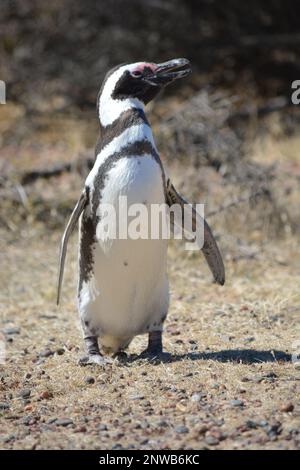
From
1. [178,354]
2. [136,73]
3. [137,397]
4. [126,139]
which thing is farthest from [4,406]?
[136,73]

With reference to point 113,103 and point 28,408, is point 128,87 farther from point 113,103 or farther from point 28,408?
point 28,408

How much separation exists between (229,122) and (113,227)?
212 inches

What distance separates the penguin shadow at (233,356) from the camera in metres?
4.09

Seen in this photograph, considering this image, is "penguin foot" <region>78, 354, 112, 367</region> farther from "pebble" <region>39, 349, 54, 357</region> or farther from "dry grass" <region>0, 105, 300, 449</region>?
"pebble" <region>39, 349, 54, 357</region>

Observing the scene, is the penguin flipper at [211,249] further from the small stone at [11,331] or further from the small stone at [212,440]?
the small stone at [212,440]

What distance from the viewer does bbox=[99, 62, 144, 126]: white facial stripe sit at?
4250mm

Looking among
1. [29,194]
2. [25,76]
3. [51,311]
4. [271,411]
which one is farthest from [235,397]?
[25,76]

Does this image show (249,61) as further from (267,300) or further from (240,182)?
(267,300)

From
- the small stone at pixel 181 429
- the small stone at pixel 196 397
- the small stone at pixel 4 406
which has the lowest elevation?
the small stone at pixel 4 406

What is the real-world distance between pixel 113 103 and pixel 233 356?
1.30 metres

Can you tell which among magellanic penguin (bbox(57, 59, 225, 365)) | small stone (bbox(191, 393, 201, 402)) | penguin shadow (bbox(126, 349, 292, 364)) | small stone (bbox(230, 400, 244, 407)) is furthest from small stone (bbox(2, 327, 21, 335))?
small stone (bbox(230, 400, 244, 407))

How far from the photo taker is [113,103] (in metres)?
4.29

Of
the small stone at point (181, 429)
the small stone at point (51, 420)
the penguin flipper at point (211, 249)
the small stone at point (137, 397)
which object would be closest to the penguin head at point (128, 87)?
the penguin flipper at point (211, 249)

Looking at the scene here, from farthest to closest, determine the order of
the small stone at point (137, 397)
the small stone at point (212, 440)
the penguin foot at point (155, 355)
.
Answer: the penguin foot at point (155, 355) < the small stone at point (137, 397) < the small stone at point (212, 440)
